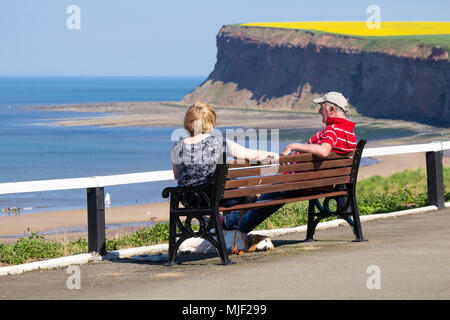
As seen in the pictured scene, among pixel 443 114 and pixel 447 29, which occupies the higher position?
pixel 447 29

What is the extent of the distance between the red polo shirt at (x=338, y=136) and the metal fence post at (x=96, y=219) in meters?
1.88

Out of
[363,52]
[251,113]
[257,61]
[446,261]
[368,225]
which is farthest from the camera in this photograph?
[257,61]

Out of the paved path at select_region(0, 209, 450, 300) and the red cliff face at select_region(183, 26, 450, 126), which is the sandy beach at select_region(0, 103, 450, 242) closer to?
the paved path at select_region(0, 209, 450, 300)

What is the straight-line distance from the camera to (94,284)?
595cm

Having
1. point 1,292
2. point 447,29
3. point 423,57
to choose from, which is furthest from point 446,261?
point 447,29

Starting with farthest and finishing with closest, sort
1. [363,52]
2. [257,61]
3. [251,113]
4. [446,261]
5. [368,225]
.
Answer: [257,61] → [251,113] → [363,52] → [368,225] → [446,261]

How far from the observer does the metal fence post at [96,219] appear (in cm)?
716

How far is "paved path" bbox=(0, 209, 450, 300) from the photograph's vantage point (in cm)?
534

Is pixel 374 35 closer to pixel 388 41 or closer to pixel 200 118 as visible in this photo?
pixel 388 41

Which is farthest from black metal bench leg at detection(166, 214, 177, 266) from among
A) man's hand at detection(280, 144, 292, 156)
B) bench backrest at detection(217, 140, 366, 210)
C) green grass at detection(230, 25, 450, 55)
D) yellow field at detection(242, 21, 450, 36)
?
yellow field at detection(242, 21, 450, 36)

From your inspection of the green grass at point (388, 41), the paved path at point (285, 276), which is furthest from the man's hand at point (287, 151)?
the green grass at point (388, 41)
